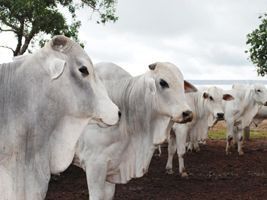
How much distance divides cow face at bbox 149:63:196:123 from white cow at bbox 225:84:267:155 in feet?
24.5

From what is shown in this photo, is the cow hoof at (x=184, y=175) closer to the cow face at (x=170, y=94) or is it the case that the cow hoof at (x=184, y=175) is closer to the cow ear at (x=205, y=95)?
the cow ear at (x=205, y=95)

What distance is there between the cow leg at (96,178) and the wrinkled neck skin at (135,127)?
13 centimetres

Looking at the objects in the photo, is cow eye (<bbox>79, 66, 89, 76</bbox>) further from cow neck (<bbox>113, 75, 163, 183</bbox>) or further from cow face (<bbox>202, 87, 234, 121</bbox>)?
cow face (<bbox>202, 87, 234, 121</bbox>)

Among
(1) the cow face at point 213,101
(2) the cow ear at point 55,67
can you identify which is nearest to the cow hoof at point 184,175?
(1) the cow face at point 213,101

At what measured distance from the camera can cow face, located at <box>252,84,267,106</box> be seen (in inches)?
458

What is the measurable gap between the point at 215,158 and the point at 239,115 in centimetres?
178

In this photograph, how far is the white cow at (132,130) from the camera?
155 inches

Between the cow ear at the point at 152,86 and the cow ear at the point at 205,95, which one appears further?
the cow ear at the point at 205,95

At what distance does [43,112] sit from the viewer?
231cm

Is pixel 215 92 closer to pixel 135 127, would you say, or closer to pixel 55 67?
pixel 135 127

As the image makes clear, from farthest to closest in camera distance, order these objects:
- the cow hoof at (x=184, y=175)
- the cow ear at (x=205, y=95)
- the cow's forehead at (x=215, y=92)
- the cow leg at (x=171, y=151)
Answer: the cow's forehead at (x=215, y=92) < the cow ear at (x=205, y=95) < the cow leg at (x=171, y=151) < the cow hoof at (x=184, y=175)

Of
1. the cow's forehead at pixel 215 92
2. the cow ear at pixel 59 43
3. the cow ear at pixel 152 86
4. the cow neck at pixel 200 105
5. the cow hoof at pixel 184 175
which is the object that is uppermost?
the cow ear at pixel 59 43

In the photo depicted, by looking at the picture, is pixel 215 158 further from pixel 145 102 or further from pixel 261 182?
pixel 145 102

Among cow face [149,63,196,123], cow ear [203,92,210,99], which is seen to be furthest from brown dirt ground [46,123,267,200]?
cow face [149,63,196,123]
